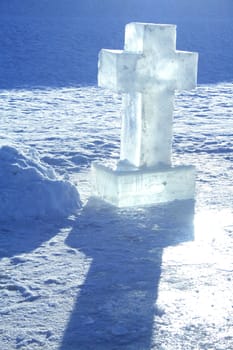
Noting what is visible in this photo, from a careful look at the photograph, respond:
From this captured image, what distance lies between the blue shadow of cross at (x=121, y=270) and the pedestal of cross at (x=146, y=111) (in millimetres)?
130

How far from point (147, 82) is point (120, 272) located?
1.58 metres

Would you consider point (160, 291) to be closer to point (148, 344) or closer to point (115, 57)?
point (148, 344)

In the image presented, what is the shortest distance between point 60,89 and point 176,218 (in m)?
6.94

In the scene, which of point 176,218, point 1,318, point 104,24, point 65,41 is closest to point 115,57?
point 176,218

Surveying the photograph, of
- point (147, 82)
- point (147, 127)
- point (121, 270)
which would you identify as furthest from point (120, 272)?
point (147, 82)

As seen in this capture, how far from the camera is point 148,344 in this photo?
3398 mm

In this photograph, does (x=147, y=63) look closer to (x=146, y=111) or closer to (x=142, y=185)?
(x=146, y=111)

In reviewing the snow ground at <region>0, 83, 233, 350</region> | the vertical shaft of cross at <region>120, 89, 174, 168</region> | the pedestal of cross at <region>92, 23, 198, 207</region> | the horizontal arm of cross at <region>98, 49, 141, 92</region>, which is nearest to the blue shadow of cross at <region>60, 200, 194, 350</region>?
the snow ground at <region>0, 83, 233, 350</region>

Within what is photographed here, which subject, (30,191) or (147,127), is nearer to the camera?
(30,191)

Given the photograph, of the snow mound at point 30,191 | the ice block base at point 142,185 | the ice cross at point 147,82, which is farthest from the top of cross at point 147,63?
the snow mound at point 30,191

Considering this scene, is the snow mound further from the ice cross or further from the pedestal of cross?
the ice cross

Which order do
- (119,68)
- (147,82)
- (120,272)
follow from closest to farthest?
1. (120,272)
2. (119,68)
3. (147,82)

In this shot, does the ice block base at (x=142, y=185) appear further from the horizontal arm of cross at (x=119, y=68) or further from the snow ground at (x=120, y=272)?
the horizontal arm of cross at (x=119, y=68)

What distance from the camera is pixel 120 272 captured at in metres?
4.19
